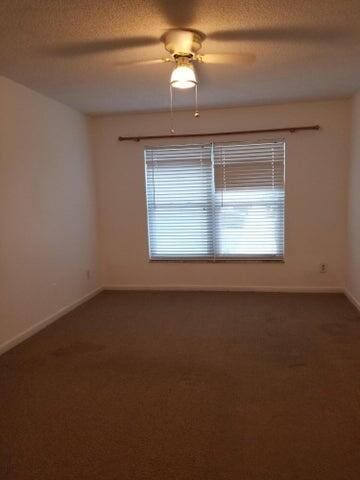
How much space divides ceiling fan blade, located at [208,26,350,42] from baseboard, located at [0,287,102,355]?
114 inches

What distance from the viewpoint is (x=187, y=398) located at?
95.1 inches

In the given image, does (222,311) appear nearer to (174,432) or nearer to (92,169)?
(174,432)

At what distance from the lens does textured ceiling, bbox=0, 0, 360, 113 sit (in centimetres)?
211

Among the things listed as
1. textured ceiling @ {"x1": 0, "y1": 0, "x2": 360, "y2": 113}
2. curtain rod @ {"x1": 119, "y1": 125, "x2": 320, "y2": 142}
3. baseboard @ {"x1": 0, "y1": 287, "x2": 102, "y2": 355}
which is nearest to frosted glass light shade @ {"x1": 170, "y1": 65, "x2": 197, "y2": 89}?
textured ceiling @ {"x1": 0, "y1": 0, "x2": 360, "y2": 113}

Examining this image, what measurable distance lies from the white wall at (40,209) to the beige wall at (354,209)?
3.17m

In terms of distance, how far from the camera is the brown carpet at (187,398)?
1.85 meters

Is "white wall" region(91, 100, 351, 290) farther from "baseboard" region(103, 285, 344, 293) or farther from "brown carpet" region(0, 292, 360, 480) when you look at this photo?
"brown carpet" region(0, 292, 360, 480)

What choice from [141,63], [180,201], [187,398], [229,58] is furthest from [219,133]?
[187,398]

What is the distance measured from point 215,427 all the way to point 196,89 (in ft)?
9.92

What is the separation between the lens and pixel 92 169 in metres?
5.00

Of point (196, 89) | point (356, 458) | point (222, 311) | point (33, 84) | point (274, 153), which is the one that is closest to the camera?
point (356, 458)

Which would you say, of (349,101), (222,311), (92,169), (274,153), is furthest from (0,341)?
(349,101)

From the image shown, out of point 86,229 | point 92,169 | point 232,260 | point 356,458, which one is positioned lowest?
point 356,458

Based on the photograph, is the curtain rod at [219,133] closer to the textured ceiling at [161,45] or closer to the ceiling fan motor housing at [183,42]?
the textured ceiling at [161,45]
